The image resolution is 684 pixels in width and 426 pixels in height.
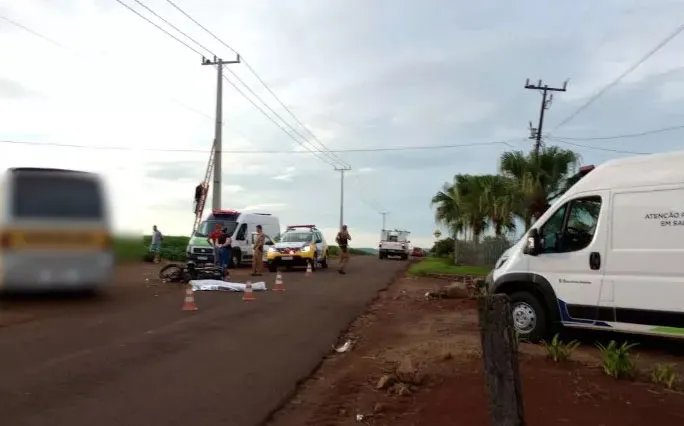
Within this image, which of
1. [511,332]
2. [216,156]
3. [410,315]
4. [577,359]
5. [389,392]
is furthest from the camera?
[216,156]

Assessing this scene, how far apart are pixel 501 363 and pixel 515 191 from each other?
24.5 m

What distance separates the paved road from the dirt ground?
1.43ft

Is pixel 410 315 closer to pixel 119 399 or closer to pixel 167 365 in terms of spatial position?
pixel 167 365

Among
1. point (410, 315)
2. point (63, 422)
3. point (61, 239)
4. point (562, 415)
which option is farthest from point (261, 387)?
point (410, 315)

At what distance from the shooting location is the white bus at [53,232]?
896cm

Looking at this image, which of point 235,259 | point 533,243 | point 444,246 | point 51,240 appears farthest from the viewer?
point 444,246

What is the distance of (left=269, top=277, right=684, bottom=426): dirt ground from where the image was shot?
18.5 ft

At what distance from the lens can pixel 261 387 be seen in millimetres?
6969

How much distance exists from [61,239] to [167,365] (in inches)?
105

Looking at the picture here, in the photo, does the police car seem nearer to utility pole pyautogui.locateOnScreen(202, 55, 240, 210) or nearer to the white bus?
utility pole pyautogui.locateOnScreen(202, 55, 240, 210)

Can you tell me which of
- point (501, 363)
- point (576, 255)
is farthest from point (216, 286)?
point (501, 363)

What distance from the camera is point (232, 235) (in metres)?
28.4

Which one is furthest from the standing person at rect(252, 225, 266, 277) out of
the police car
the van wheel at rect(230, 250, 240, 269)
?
the van wheel at rect(230, 250, 240, 269)

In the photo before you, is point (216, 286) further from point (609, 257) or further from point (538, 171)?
point (538, 171)
